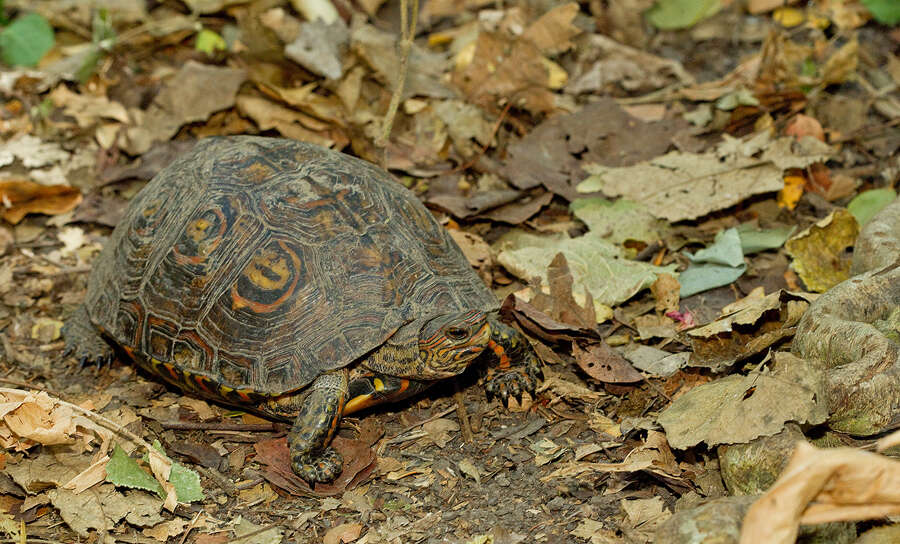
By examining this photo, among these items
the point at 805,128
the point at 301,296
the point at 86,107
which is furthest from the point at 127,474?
the point at 805,128

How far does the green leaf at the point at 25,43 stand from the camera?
25.1 feet

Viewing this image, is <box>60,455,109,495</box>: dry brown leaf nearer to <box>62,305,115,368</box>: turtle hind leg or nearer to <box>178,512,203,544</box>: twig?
<box>178,512,203,544</box>: twig

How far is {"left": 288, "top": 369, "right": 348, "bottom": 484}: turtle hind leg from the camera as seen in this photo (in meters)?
4.05

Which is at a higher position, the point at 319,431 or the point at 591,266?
the point at 591,266

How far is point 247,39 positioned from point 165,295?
3.20m

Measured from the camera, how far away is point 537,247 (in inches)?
214

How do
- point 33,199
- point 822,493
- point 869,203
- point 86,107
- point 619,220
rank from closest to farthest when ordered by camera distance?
point 822,493
point 869,203
point 619,220
point 33,199
point 86,107

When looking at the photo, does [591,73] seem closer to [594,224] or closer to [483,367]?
[594,224]

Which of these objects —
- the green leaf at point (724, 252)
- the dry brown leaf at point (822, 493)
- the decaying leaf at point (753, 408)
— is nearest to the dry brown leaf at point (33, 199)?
the green leaf at point (724, 252)

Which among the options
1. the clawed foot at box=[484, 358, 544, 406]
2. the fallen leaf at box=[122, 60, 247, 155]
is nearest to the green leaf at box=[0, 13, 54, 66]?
the fallen leaf at box=[122, 60, 247, 155]

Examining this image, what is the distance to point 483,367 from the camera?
466 cm

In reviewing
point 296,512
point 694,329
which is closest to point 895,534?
point 694,329

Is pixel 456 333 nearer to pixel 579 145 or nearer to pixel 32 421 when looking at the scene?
pixel 32 421

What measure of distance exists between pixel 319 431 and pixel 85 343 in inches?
76.5
